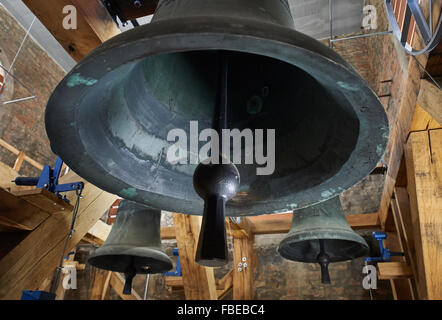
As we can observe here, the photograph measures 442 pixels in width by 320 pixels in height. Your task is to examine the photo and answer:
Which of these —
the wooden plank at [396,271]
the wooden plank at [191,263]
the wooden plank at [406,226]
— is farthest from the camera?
the wooden plank at [191,263]

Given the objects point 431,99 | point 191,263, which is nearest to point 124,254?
point 191,263

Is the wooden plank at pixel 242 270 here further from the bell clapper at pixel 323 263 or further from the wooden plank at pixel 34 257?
the wooden plank at pixel 34 257

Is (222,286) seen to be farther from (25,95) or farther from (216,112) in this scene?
(25,95)

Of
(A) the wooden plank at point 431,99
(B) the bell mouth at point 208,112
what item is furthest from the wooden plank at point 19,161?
(A) the wooden plank at point 431,99

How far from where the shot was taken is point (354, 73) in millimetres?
716

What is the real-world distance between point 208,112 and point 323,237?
1188 millimetres

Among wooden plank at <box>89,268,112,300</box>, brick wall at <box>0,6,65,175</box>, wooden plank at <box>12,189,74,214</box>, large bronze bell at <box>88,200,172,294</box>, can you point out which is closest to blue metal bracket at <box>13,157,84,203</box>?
wooden plank at <box>12,189,74,214</box>

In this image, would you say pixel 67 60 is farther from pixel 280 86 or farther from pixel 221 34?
pixel 221 34

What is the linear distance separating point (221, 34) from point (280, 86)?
648 millimetres

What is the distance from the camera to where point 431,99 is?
72.2 inches

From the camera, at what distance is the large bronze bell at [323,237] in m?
2.11

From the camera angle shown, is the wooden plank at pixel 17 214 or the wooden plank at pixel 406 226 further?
the wooden plank at pixel 406 226

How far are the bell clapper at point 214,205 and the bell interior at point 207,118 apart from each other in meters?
0.26
